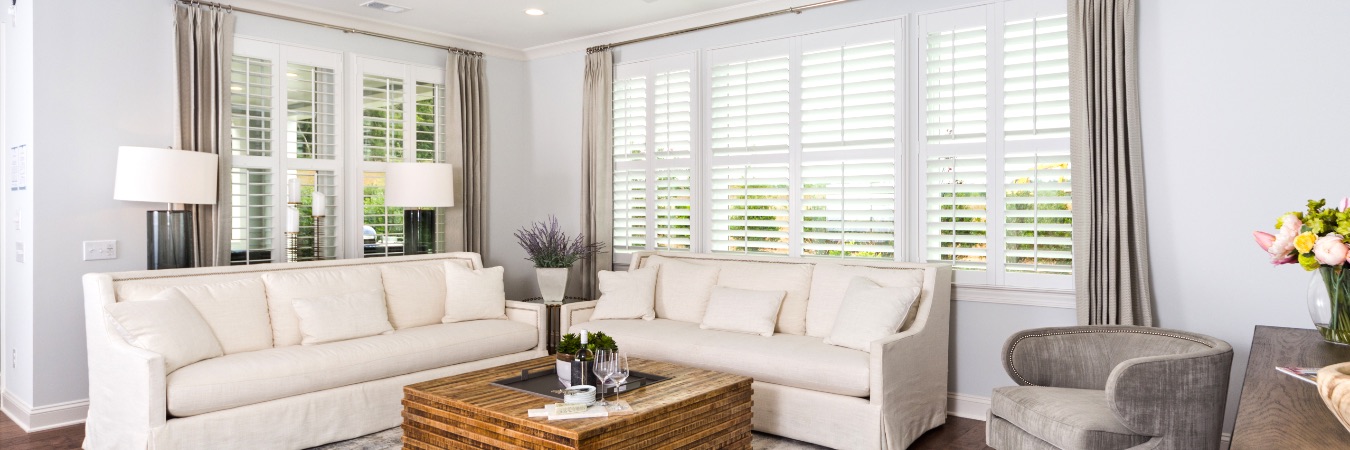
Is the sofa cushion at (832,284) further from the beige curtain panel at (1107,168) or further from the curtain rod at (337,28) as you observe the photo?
the curtain rod at (337,28)

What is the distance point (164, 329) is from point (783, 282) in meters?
2.96

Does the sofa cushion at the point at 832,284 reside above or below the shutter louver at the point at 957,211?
below

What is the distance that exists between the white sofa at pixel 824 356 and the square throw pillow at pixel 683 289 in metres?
0.07

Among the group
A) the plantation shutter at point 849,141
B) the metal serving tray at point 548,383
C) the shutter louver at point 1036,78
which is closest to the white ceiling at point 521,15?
the plantation shutter at point 849,141

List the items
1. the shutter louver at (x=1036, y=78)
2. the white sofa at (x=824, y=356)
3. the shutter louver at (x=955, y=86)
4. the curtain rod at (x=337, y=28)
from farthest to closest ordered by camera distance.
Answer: the curtain rod at (x=337, y=28) → the shutter louver at (x=955, y=86) → the shutter louver at (x=1036, y=78) → the white sofa at (x=824, y=356)

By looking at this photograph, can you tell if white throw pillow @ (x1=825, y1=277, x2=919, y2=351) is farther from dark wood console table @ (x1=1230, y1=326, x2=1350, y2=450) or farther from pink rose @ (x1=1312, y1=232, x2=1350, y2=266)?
pink rose @ (x1=1312, y1=232, x2=1350, y2=266)

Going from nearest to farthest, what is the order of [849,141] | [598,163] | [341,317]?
[341,317], [849,141], [598,163]

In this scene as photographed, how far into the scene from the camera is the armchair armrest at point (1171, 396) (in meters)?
2.47

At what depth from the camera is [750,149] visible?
4.95 meters

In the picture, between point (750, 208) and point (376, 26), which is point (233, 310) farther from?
point (750, 208)

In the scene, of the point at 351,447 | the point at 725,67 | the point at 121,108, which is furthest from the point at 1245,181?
the point at 121,108

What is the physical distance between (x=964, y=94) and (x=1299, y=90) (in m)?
1.37

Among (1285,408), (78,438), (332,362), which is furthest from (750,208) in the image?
(78,438)

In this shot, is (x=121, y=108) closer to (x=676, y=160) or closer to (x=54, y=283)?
(x=54, y=283)
